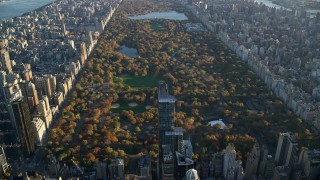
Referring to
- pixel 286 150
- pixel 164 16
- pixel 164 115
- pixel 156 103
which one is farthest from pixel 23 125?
pixel 164 16

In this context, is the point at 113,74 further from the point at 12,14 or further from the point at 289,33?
the point at 12,14

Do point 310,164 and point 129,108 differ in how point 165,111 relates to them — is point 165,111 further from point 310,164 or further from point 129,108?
point 129,108

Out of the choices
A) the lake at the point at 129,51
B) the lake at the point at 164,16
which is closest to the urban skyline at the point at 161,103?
the lake at the point at 129,51

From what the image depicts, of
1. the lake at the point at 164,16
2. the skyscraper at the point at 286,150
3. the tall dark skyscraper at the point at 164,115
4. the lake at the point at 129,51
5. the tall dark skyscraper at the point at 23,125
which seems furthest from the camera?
the lake at the point at 164,16

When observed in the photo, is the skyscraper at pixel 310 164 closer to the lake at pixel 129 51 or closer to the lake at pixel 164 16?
the lake at pixel 129 51

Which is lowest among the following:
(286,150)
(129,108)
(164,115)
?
(129,108)

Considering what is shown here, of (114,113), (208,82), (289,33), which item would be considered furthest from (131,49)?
(289,33)
